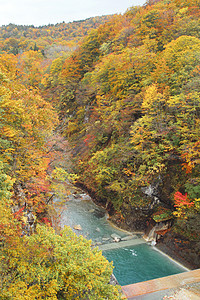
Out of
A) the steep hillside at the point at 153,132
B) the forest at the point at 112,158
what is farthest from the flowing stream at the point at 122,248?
the steep hillside at the point at 153,132

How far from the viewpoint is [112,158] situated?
661 inches

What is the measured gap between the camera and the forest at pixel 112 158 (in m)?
5.23

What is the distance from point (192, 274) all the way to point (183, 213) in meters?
3.08

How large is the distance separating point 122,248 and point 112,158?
7.27 meters

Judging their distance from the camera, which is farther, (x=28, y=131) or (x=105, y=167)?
(x=105, y=167)

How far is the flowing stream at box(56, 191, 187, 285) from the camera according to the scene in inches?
394

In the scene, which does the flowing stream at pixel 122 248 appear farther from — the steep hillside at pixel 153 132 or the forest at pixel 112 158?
the steep hillside at pixel 153 132

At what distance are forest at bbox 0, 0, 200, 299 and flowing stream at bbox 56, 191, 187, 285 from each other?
1.01 m

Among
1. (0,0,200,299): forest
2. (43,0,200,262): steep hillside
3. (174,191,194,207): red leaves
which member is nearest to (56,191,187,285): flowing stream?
(0,0,200,299): forest

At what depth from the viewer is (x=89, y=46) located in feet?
114

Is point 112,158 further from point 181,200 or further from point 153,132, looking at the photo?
point 181,200

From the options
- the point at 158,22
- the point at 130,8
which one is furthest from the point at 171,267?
the point at 130,8

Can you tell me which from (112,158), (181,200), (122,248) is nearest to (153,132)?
(112,158)

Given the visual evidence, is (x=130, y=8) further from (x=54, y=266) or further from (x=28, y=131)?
(x=54, y=266)
